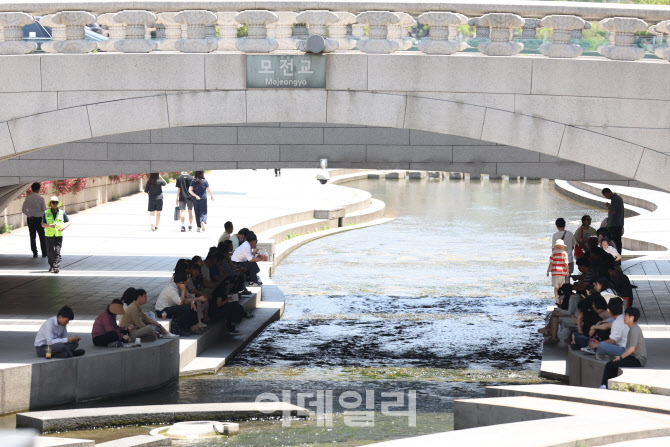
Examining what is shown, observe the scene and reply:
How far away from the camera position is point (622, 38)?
12.8m

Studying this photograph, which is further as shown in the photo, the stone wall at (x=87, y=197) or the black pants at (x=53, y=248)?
the stone wall at (x=87, y=197)

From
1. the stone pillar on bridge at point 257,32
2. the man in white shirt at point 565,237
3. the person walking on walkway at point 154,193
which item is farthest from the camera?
the person walking on walkway at point 154,193

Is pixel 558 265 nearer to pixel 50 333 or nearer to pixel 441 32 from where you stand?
pixel 441 32

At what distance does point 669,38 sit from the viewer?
503 inches

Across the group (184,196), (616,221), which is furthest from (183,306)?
(184,196)

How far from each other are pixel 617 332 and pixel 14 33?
8.45m

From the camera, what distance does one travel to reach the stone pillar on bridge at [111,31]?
43.2ft

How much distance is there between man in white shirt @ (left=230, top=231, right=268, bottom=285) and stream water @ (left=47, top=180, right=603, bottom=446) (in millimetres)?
1018

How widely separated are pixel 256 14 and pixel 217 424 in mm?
5038

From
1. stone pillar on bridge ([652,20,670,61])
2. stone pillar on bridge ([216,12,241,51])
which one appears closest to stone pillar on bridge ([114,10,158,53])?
stone pillar on bridge ([216,12,241,51])

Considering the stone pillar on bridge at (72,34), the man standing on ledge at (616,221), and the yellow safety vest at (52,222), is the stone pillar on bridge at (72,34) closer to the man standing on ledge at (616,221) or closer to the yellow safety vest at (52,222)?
the yellow safety vest at (52,222)

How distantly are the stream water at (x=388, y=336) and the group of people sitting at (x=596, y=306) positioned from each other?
91 cm

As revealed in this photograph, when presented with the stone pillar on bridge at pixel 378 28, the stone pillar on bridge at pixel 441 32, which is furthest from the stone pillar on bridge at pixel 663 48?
the stone pillar on bridge at pixel 378 28

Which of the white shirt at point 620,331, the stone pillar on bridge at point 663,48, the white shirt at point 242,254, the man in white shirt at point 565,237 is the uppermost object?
the stone pillar on bridge at point 663,48
